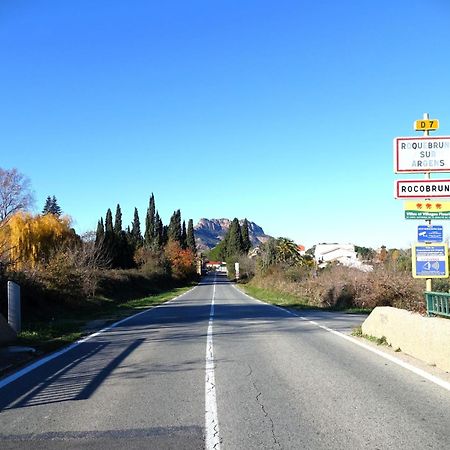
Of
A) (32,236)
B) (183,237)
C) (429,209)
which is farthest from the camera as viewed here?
(183,237)

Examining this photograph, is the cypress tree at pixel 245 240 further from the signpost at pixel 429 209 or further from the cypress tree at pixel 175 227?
the signpost at pixel 429 209

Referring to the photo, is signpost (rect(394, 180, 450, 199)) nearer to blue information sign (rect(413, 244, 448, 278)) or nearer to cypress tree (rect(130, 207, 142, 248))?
blue information sign (rect(413, 244, 448, 278))

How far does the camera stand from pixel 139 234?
372 feet

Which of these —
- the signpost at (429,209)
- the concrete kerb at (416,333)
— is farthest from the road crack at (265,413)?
the signpost at (429,209)

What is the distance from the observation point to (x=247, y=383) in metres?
8.06

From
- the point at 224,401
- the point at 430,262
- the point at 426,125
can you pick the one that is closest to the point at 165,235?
the point at 426,125

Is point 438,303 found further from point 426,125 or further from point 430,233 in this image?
point 426,125

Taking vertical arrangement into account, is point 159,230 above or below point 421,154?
above

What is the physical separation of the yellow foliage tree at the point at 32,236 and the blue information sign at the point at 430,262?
3423 centimetres

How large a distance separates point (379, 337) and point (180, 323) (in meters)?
8.75

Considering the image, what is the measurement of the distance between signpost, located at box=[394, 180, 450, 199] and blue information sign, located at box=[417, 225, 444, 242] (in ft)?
2.26

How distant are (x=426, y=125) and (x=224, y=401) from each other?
320 inches

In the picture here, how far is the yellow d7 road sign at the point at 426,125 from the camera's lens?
1178 centimetres

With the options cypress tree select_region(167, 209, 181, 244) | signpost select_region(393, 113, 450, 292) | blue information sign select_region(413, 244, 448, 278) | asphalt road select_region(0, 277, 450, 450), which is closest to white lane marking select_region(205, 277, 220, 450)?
asphalt road select_region(0, 277, 450, 450)
